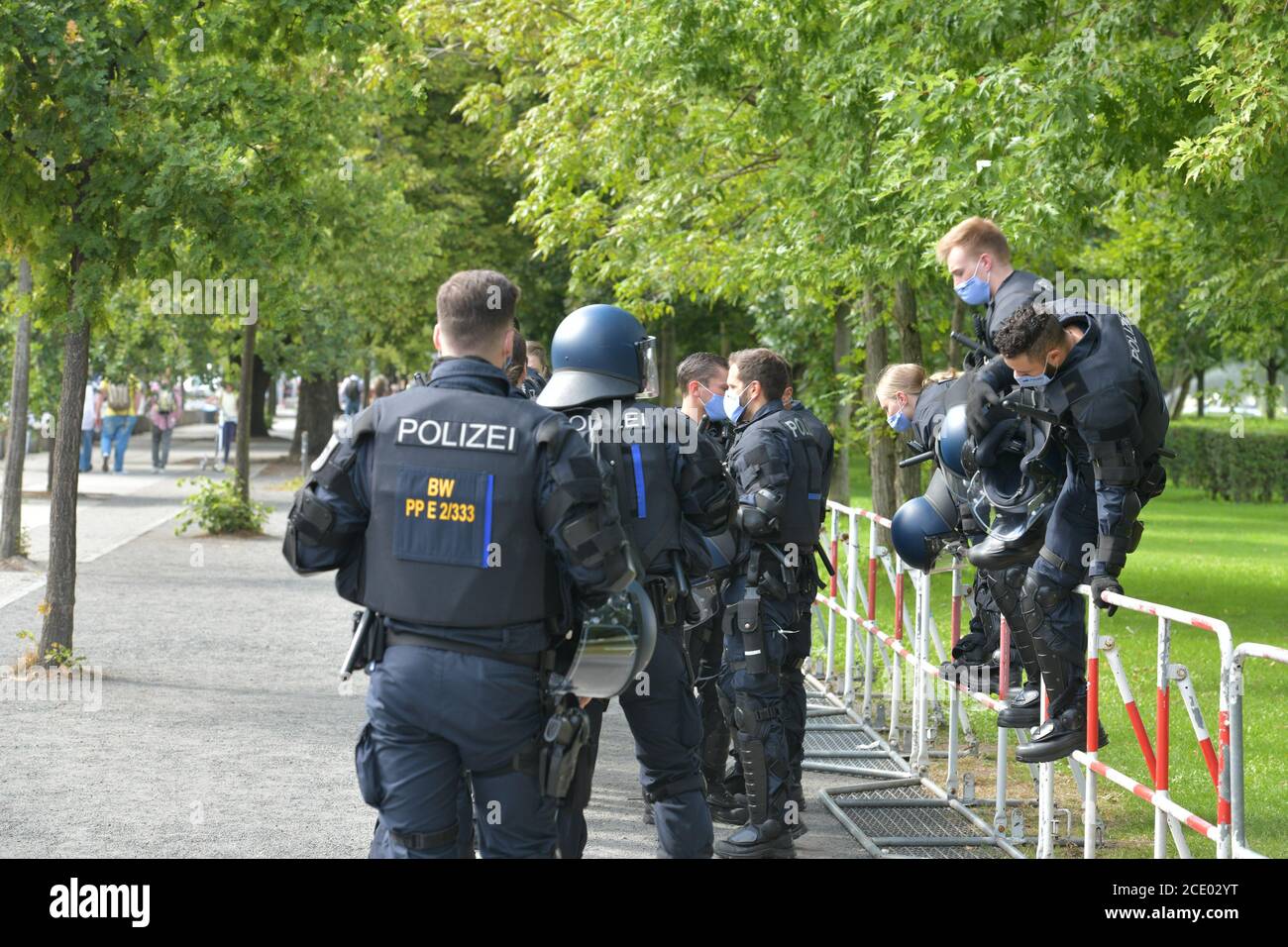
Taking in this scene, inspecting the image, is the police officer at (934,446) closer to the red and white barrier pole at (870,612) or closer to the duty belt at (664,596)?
the duty belt at (664,596)

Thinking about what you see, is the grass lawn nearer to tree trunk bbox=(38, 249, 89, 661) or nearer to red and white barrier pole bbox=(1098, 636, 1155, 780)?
red and white barrier pole bbox=(1098, 636, 1155, 780)

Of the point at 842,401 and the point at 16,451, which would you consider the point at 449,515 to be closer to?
the point at 16,451

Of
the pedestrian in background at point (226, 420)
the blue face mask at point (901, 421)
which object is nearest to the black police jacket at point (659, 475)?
the blue face mask at point (901, 421)

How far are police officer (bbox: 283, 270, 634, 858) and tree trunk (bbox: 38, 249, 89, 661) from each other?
653cm

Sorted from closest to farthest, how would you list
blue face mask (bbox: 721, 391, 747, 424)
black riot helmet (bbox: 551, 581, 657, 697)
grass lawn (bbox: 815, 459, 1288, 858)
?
black riot helmet (bbox: 551, 581, 657, 697)
grass lawn (bbox: 815, 459, 1288, 858)
blue face mask (bbox: 721, 391, 747, 424)

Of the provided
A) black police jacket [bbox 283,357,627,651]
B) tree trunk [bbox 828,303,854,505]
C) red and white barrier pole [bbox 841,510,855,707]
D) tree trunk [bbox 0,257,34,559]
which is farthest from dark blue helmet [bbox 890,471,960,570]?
tree trunk [bbox 0,257,34,559]

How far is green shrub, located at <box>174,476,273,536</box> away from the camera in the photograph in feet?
66.9

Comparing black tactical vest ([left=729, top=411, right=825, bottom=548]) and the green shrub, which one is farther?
the green shrub

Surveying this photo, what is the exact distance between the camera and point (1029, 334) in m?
5.68

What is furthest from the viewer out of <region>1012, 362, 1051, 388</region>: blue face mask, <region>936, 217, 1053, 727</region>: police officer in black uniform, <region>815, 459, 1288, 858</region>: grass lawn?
<region>815, 459, 1288, 858</region>: grass lawn

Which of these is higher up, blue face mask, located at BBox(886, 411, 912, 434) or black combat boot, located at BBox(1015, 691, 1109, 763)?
blue face mask, located at BBox(886, 411, 912, 434)

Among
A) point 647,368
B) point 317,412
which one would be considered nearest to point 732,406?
point 647,368

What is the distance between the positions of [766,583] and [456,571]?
299cm

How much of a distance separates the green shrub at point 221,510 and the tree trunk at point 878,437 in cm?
790
